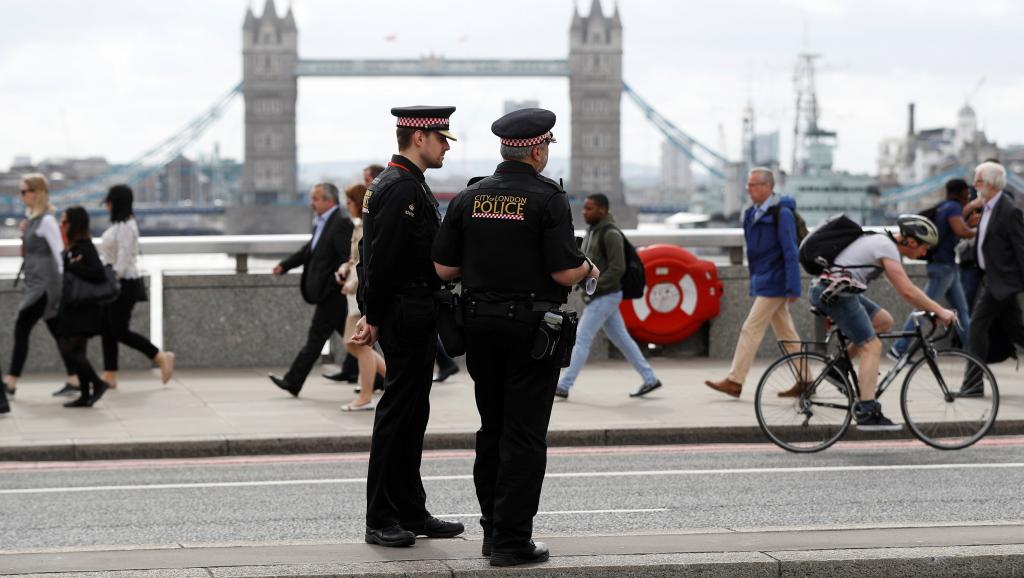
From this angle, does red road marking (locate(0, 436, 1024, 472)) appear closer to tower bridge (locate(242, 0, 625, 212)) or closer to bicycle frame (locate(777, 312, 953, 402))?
bicycle frame (locate(777, 312, 953, 402))

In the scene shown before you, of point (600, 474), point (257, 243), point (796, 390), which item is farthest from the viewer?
point (257, 243)

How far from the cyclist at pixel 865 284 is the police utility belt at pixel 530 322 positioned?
360 cm

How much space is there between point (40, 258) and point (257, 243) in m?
2.44

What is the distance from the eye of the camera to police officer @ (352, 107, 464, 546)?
5.21m

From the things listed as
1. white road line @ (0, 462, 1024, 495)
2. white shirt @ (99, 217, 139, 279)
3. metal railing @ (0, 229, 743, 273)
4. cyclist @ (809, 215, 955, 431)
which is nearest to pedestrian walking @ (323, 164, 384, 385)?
metal railing @ (0, 229, 743, 273)

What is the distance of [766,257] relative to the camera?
9969mm

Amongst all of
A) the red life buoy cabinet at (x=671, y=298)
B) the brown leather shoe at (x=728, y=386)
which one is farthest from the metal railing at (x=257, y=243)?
the brown leather shoe at (x=728, y=386)

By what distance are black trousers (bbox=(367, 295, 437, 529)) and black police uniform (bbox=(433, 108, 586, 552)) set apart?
0.24 metres

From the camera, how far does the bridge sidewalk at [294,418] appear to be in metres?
8.73

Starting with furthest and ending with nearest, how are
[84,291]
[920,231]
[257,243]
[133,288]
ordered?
[257,243] < [133,288] < [84,291] < [920,231]

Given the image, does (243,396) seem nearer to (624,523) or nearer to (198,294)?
(198,294)

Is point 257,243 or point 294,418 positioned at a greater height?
point 257,243

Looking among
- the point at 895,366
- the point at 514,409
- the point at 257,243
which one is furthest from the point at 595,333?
the point at 514,409

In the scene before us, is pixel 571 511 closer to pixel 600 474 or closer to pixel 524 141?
pixel 600 474
